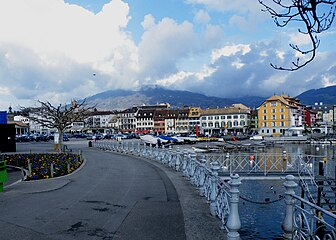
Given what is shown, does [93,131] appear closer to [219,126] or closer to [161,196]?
[219,126]

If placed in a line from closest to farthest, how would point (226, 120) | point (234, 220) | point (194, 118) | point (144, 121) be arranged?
point (234, 220)
point (226, 120)
point (194, 118)
point (144, 121)

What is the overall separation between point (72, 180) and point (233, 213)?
11.8 m

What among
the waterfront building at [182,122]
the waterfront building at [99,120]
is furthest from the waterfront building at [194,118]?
the waterfront building at [99,120]

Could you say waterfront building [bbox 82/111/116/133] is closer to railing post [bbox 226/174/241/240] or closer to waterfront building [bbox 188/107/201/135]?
waterfront building [bbox 188/107/201/135]

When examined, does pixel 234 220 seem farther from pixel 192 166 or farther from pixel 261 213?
pixel 261 213

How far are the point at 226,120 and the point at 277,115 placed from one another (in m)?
22.3

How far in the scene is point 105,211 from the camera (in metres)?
9.68

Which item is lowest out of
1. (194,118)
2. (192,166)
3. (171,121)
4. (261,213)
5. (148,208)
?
(261,213)

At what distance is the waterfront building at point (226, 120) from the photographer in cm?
12644

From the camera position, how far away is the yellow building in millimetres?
108312

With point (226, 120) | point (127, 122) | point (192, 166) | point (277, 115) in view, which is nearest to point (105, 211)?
point (192, 166)

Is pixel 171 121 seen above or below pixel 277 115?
below

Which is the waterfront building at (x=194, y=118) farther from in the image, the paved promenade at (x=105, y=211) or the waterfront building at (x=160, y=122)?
the paved promenade at (x=105, y=211)

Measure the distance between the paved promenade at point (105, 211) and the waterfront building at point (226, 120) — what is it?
369ft
